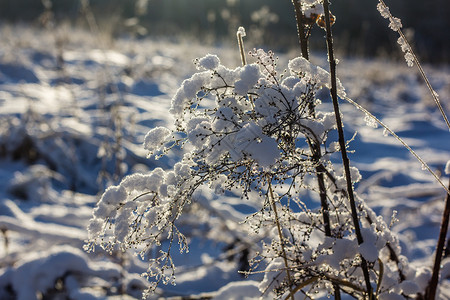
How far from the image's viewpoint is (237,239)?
2.27m

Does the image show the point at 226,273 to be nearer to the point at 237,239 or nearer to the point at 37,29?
the point at 237,239

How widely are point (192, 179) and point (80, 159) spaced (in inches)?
119

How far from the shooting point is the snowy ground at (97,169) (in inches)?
69.3

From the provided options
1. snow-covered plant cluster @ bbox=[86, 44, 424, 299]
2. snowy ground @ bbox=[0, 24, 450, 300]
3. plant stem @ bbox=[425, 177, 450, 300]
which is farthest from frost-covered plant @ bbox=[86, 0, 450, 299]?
snowy ground @ bbox=[0, 24, 450, 300]

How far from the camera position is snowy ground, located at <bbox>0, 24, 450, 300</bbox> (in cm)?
176

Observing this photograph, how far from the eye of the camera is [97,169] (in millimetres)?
3547

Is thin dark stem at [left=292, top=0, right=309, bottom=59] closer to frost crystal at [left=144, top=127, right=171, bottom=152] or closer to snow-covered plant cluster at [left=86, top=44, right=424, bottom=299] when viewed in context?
snow-covered plant cluster at [left=86, top=44, right=424, bottom=299]

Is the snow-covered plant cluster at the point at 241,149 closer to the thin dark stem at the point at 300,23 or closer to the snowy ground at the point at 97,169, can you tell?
the thin dark stem at the point at 300,23

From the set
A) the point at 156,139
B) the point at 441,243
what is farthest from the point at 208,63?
Result: the point at 441,243

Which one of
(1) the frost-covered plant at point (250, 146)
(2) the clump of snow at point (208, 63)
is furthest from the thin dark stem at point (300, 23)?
(2) the clump of snow at point (208, 63)

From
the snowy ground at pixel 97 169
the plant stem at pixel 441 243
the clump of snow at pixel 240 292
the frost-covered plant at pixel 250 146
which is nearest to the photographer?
the frost-covered plant at pixel 250 146

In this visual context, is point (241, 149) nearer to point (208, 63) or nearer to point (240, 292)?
point (208, 63)

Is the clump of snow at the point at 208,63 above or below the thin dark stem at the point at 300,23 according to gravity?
below

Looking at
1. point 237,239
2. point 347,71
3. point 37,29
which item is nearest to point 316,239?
point 237,239
